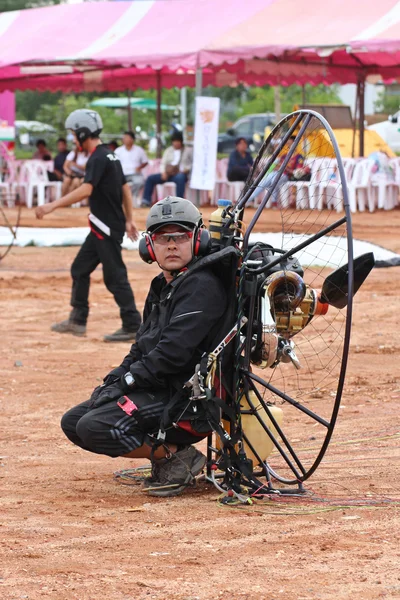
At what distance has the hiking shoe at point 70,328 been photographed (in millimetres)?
10070

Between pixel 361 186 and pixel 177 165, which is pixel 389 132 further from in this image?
pixel 177 165

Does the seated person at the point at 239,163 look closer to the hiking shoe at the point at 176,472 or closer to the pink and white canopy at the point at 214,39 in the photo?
the pink and white canopy at the point at 214,39

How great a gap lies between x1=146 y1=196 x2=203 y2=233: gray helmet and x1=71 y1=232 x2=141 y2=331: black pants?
450cm

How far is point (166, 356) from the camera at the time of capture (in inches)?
191

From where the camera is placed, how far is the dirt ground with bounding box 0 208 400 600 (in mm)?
3721

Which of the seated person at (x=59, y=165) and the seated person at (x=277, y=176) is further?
the seated person at (x=59, y=165)

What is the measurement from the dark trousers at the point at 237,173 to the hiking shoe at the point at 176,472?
17.1 metres

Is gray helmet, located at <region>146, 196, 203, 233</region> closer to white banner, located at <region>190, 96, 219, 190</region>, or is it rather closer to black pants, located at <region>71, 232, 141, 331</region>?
black pants, located at <region>71, 232, 141, 331</region>

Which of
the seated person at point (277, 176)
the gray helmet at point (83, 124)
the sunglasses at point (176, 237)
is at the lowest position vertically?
the sunglasses at point (176, 237)

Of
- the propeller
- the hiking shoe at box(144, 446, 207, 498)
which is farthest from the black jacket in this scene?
the propeller

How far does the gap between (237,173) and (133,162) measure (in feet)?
8.68

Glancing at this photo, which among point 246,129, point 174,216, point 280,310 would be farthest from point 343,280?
point 246,129

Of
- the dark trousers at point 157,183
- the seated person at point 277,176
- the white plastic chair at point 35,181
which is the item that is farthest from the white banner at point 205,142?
the white plastic chair at point 35,181

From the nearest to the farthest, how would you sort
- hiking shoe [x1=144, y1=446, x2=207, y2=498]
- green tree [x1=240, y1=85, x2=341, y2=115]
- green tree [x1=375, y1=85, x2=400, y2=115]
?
hiking shoe [x1=144, y1=446, x2=207, y2=498] → green tree [x1=240, y1=85, x2=341, y2=115] → green tree [x1=375, y1=85, x2=400, y2=115]
